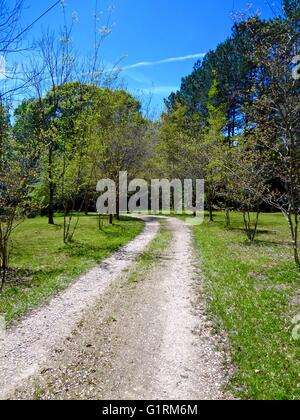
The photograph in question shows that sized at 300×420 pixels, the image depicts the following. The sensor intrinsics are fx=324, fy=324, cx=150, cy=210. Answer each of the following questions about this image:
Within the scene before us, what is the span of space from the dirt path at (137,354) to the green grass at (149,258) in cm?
193

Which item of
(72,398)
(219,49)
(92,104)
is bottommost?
(72,398)

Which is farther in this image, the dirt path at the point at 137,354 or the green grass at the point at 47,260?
the green grass at the point at 47,260

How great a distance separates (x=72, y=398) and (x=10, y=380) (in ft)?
4.86

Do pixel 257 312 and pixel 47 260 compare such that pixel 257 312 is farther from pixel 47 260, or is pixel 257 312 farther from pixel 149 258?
pixel 47 260

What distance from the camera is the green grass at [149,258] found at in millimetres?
13878

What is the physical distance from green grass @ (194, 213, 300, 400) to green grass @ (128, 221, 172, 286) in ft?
7.97

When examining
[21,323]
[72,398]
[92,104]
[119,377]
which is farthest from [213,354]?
[92,104]

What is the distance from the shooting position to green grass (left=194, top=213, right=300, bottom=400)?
640 centimetres

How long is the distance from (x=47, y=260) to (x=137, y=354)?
35.1ft

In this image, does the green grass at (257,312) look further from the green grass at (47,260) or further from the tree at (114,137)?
the tree at (114,137)

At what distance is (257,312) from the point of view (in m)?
9.65

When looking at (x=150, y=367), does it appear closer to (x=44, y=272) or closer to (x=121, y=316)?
(x=121, y=316)

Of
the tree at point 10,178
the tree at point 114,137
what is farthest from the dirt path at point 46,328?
the tree at point 114,137

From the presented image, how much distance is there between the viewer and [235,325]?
8.82 metres
